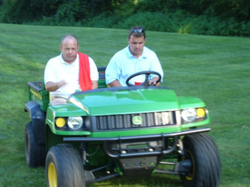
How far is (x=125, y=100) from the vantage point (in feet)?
14.9

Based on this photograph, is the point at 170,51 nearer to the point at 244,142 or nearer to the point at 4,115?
the point at 4,115

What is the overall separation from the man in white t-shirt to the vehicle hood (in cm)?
77

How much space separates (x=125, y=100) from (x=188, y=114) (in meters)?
0.59

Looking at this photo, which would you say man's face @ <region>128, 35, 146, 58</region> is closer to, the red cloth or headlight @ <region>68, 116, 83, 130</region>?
the red cloth

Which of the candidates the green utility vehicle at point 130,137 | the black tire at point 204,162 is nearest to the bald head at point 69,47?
the green utility vehicle at point 130,137

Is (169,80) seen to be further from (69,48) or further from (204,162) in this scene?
(204,162)

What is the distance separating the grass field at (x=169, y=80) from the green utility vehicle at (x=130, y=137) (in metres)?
0.57

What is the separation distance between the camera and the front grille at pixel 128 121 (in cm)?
431

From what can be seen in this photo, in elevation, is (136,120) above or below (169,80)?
below

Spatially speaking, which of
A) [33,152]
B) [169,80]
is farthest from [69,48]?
[169,80]

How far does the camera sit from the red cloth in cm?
594

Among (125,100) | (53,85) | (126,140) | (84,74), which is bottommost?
(126,140)

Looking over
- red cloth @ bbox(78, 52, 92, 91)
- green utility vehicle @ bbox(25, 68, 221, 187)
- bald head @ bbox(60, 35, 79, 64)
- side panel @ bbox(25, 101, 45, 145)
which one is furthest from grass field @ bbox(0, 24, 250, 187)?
bald head @ bbox(60, 35, 79, 64)

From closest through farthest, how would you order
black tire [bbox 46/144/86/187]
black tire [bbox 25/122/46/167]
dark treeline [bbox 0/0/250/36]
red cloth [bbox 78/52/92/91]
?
black tire [bbox 46/144/86/187]
black tire [bbox 25/122/46/167]
red cloth [bbox 78/52/92/91]
dark treeline [bbox 0/0/250/36]
